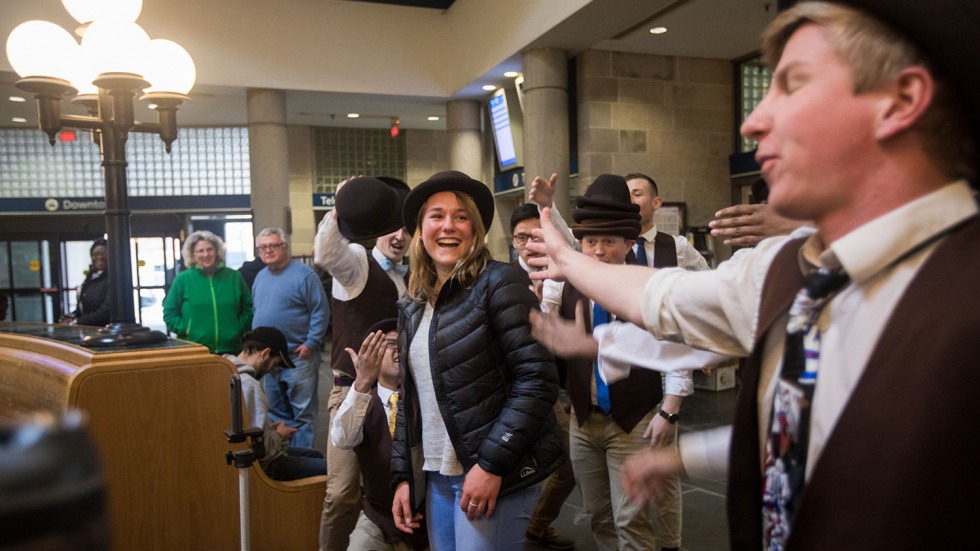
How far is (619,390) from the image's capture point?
2875 mm

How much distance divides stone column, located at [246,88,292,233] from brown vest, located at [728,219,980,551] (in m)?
9.34

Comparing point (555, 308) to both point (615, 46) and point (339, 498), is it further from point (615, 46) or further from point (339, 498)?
point (615, 46)

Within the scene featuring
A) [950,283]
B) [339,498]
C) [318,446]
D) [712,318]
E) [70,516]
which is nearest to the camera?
[70,516]

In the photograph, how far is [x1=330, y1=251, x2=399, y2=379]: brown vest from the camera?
10.9ft

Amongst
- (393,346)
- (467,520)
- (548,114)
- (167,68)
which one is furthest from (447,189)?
(548,114)

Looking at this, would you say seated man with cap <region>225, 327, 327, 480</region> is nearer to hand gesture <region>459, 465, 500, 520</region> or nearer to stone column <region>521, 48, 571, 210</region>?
hand gesture <region>459, 465, 500, 520</region>

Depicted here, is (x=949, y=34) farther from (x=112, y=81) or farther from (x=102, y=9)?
(x=102, y=9)

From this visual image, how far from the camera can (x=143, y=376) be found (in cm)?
230

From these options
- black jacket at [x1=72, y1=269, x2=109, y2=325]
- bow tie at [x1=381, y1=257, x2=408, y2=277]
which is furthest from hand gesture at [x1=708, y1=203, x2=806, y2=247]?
black jacket at [x1=72, y1=269, x2=109, y2=325]

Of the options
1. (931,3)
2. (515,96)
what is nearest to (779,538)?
(931,3)

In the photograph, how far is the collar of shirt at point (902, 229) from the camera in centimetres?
77

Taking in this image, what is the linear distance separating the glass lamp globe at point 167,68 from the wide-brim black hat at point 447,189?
193 centimetres

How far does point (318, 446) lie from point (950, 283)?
5.08 m

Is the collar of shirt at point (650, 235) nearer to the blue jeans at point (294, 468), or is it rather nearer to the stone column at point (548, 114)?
the blue jeans at point (294, 468)
